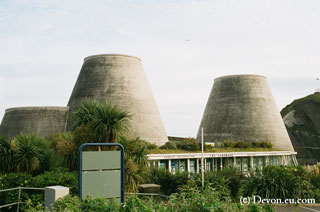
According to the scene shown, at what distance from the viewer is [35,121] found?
112 ft

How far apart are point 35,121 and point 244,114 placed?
24.9 meters

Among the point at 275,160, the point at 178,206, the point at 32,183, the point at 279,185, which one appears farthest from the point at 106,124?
the point at 275,160

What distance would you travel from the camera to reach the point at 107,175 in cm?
880

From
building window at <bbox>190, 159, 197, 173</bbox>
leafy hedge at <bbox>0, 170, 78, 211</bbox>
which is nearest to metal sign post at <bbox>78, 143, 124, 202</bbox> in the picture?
leafy hedge at <bbox>0, 170, 78, 211</bbox>

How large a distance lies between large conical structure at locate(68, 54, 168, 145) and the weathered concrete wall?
140cm

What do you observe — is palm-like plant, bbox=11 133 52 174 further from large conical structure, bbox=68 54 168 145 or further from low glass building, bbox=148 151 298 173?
large conical structure, bbox=68 54 168 145

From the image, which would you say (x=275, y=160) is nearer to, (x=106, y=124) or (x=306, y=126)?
(x=106, y=124)

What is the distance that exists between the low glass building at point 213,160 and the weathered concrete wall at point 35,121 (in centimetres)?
1370

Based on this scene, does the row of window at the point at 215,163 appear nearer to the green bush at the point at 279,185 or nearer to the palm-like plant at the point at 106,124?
the palm-like plant at the point at 106,124

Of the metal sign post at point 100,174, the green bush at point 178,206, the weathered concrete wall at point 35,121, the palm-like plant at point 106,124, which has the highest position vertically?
the weathered concrete wall at point 35,121

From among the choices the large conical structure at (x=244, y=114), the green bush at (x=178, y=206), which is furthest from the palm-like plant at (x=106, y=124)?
the large conical structure at (x=244, y=114)

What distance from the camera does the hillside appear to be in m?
Result: 68.2

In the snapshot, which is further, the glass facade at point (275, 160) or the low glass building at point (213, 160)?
the glass facade at point (275, 160)

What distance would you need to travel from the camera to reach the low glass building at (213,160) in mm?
25344
